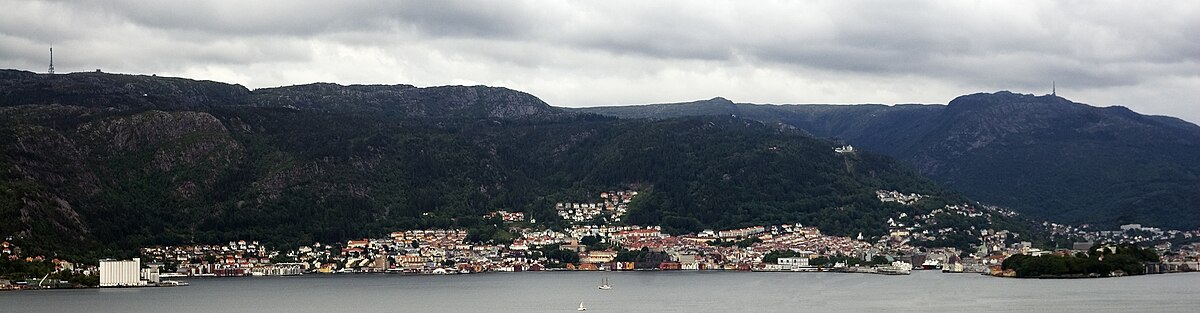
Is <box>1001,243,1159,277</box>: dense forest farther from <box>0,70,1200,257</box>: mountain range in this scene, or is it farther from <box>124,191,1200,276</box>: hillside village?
<box>0,70,1200,257</box>: mountain range

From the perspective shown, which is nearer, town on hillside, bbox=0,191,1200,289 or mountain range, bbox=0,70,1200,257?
mountain range, bbox=0,70,1200,257

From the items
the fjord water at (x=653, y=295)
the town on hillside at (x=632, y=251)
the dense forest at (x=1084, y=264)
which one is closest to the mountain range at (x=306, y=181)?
the town on hillside at (x=632, y=251)

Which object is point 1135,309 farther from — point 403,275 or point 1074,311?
point 403,275

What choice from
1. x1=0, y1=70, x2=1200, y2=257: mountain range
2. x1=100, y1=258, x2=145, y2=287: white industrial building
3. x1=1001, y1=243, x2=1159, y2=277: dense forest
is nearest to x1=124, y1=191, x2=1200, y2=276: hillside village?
x1=0, y1=70, x2=1200, y2=257: mountain range

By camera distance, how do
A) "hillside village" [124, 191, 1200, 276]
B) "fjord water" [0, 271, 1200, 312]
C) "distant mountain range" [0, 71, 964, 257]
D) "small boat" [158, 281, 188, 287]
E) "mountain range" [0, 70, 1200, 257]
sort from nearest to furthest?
"fjord water" [0, 271, 1200, 312], "small boat" [158, 281, 188, 287], "distant mountain range" [0, 71, 964, 257], "mountain range" [0, 70, 1200, 257], "hillside village" [124, 191, 1200, 276]

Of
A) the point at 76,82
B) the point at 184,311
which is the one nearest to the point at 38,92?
the point at 76,82

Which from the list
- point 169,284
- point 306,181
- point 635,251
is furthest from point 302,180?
point 169,284
